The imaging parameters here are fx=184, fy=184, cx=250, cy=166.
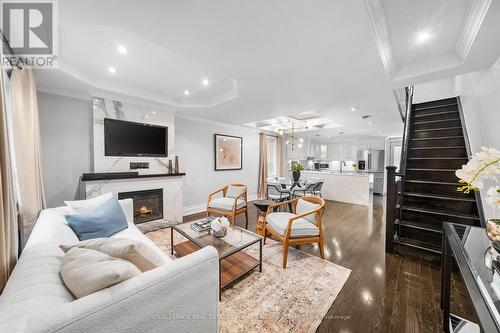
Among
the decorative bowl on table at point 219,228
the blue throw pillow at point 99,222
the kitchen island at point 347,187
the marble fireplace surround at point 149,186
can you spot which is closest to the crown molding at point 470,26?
the decorative bowl on table at point 219,228

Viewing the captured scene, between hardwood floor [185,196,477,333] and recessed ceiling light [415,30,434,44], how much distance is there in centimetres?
262

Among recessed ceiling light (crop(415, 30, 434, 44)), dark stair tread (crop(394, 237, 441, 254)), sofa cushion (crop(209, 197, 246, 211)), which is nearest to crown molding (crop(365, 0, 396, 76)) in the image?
recessed ceiling light (crop(415, 30, 434, 44))

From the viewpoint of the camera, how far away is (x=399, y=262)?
241 cm

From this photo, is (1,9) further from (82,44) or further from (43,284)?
(43,284)

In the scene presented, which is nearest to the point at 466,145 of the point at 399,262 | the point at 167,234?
the point at 399,262

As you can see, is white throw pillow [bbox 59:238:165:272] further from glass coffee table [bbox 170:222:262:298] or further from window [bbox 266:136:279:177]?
window [bbox 266:136:279:177]

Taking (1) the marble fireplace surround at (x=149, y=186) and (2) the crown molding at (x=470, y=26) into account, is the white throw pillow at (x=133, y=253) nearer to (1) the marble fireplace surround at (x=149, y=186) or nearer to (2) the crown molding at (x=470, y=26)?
(1) the marble fireplace surround at (x=149, y=186)

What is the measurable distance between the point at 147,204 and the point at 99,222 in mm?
1721

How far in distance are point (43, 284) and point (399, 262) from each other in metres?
3.38

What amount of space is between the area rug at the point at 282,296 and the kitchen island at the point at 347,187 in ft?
12.4

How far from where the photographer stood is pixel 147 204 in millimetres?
3625

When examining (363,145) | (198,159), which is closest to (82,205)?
(198,159)

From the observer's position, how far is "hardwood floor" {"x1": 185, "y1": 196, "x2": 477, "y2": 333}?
60.0 inches

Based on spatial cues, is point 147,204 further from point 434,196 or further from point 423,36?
point 434,196
